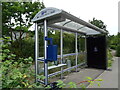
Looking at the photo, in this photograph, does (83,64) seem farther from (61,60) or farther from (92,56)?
(61,60)

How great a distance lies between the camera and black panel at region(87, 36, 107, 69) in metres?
6.02

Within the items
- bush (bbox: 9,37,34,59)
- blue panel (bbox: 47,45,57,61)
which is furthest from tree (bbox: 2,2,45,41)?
blue panel (bbox: 47,45,57,61)

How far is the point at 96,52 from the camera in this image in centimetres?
627

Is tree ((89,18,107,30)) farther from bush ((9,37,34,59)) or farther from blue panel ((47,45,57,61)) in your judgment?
blue panel ((47,45,57,61))

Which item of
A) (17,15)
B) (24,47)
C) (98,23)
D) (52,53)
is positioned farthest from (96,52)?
(98,23)

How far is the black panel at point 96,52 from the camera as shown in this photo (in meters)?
6.02

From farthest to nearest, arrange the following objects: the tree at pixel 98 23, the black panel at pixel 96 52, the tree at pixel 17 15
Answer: the tree at pixel 98 23 < the black panel at pixel 96 52 < the tree at pixel 17 15

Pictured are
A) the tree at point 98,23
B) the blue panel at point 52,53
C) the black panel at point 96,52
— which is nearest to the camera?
the blue panel at point 52,53

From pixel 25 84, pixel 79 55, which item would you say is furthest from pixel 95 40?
pixel 25 84

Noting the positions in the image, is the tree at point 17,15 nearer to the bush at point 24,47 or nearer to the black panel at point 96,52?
the bush at point 24,47

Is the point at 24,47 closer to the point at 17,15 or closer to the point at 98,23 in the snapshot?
the point at 17,15

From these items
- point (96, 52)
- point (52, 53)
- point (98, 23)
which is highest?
point (98, 23)

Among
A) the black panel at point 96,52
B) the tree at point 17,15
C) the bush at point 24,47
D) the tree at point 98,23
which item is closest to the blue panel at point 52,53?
the tree at point 17,15

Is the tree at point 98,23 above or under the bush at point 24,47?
above
